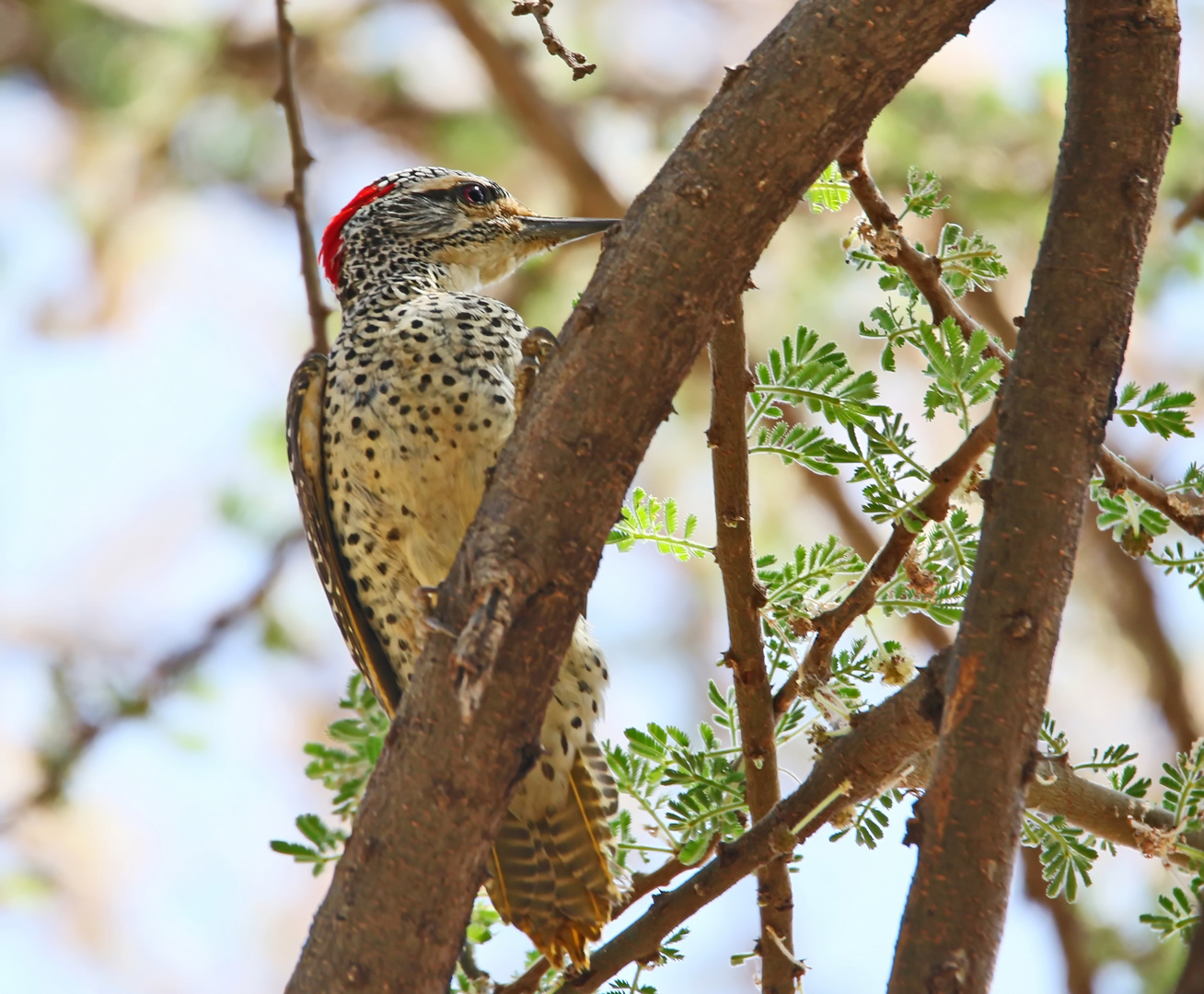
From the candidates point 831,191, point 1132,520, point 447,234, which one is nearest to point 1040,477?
point 1132,520

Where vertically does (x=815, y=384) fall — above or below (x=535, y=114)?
below

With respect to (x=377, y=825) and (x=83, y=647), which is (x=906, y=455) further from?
A: (x=83, y=647)

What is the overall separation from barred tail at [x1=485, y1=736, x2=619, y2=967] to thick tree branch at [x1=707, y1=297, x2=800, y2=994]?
68 cm

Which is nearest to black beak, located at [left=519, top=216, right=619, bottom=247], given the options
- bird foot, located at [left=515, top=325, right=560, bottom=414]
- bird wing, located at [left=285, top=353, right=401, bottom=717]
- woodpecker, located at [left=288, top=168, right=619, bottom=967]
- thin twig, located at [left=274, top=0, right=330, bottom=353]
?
woodpecker, located at [left=288, top=168, right=619, bottom=967]

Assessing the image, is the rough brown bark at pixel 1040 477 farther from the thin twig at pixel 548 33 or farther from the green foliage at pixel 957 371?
the thin twig at pixel 548 33

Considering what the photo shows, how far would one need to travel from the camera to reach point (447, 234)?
166 inches

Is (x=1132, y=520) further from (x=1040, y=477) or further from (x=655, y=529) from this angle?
(x=655, y=529)

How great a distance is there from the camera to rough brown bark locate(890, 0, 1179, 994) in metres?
1.67

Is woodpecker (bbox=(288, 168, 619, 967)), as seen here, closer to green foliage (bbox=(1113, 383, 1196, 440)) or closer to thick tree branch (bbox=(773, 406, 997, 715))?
thick tree branch (bbox=(773, 406, 997, 715))

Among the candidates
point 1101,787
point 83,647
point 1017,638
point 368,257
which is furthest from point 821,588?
point 83,647

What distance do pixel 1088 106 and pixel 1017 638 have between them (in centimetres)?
88

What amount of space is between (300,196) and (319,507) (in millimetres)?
889

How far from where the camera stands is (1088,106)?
2.10 m

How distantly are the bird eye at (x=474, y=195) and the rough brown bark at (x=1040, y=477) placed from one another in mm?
2400
